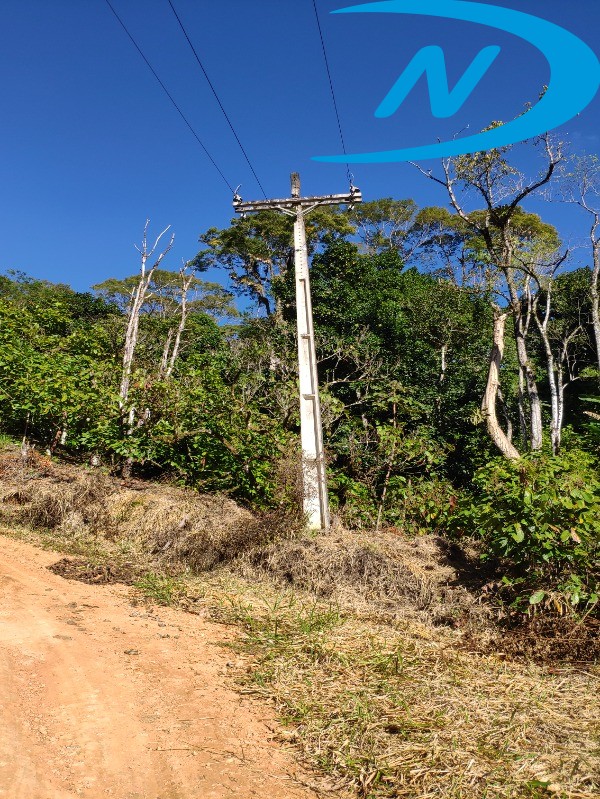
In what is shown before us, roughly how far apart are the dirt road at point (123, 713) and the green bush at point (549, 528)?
2.60 meters

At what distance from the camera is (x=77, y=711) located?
3002 mm

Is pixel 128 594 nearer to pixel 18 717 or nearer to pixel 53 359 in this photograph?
pixel 18 717

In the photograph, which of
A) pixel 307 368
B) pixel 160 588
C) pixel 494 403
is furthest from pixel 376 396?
pixel 160 588

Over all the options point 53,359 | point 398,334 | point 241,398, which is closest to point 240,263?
point 398,334

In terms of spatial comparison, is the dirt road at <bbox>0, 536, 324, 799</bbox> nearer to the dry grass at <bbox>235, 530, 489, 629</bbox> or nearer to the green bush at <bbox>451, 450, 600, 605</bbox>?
the dry grass at <bbox>235, 530, 489, 629</bbox>

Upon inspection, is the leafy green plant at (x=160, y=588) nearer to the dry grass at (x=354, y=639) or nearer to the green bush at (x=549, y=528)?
the dry grass at (x=354, y=639)

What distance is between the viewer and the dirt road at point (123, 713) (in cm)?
248

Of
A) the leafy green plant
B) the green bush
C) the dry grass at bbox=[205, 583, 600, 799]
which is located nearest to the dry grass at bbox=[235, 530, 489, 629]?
the dry grass at bbox=[205, 583, 600, 799]

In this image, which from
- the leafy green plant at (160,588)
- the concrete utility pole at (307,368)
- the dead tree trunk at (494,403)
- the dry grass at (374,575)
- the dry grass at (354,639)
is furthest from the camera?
the dead tree trunk at (494,403)

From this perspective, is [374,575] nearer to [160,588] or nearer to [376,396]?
[160,588]

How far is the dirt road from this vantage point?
8.13ft

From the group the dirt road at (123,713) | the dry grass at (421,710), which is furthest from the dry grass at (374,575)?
the dirt road at (123,713)

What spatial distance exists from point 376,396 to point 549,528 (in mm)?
9574

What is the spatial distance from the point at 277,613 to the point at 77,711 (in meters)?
2.13
